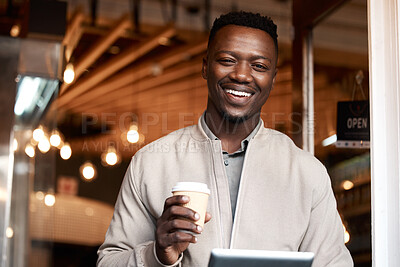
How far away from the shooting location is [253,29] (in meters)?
1.77

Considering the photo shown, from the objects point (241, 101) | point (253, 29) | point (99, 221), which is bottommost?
point (99, 221)

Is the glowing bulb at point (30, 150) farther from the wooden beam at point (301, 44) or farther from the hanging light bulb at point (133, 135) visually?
the wooden beam at point (301, 44)

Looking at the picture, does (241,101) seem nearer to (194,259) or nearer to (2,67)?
(194,259)

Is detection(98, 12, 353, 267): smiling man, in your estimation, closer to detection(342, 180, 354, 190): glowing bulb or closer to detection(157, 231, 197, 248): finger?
detection(157, 231, 197, 248): finger

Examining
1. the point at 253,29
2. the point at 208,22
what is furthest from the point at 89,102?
the point at 253,29

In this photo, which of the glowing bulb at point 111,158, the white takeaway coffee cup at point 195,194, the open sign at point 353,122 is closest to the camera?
the white takeaway coffee cup at point 195,194

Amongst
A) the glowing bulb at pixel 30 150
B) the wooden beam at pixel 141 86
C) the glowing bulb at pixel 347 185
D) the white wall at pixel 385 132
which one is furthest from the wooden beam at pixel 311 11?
the wooden beam at pixel 141 86

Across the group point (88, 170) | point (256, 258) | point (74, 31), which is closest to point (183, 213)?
point (256, 258)

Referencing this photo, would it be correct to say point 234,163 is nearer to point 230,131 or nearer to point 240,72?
point 230,131

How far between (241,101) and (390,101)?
471mm

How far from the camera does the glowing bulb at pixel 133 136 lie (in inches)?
270

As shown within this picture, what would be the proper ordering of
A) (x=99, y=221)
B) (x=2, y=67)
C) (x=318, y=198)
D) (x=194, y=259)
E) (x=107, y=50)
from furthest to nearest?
(x=99, y=221)
(x=107, y=50)
(x=2, y=67)
(x=318, y=198)
(x=194, y=259)

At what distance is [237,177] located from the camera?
5.59 ft

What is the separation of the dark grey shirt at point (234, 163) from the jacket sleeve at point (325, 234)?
0.77 feet
